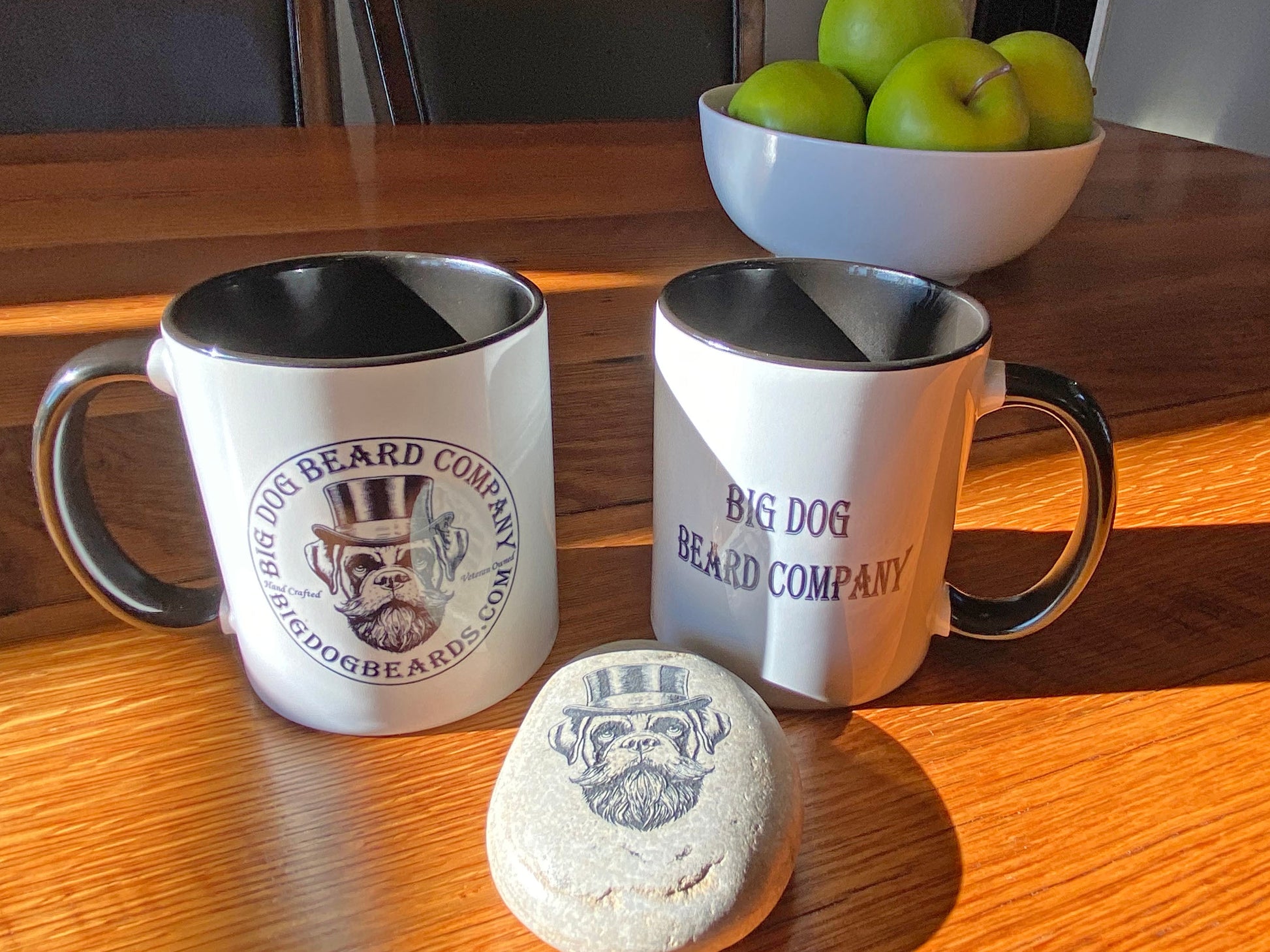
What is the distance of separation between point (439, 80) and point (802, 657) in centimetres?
104

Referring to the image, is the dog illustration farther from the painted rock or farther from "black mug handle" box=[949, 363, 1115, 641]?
"black mug handle" box=[949, 363, 1115, 641]

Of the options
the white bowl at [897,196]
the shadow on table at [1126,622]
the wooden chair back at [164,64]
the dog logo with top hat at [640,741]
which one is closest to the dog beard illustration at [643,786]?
the dog logo with top hat at [640,741]

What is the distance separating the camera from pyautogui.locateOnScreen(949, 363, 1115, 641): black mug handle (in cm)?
35

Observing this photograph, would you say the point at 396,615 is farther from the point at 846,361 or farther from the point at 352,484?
the point at 846,361

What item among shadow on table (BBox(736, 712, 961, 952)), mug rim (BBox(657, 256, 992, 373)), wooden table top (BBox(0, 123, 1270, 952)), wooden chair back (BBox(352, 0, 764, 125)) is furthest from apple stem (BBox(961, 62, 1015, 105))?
wooden chair back (BBox(352, 0, 764, 125))

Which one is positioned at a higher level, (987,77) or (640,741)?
(987,77)

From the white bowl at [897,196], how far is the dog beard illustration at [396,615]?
349 millimetres

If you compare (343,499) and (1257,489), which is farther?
(1257,489)

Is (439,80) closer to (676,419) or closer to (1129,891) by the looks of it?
(676,419)

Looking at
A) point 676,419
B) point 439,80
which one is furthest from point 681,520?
point 439,80

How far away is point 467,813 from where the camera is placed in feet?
1.08

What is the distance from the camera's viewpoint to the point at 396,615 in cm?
34

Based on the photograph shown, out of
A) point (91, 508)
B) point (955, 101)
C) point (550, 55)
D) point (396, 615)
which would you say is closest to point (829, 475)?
point (396, 615)

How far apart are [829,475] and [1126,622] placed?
18cm
